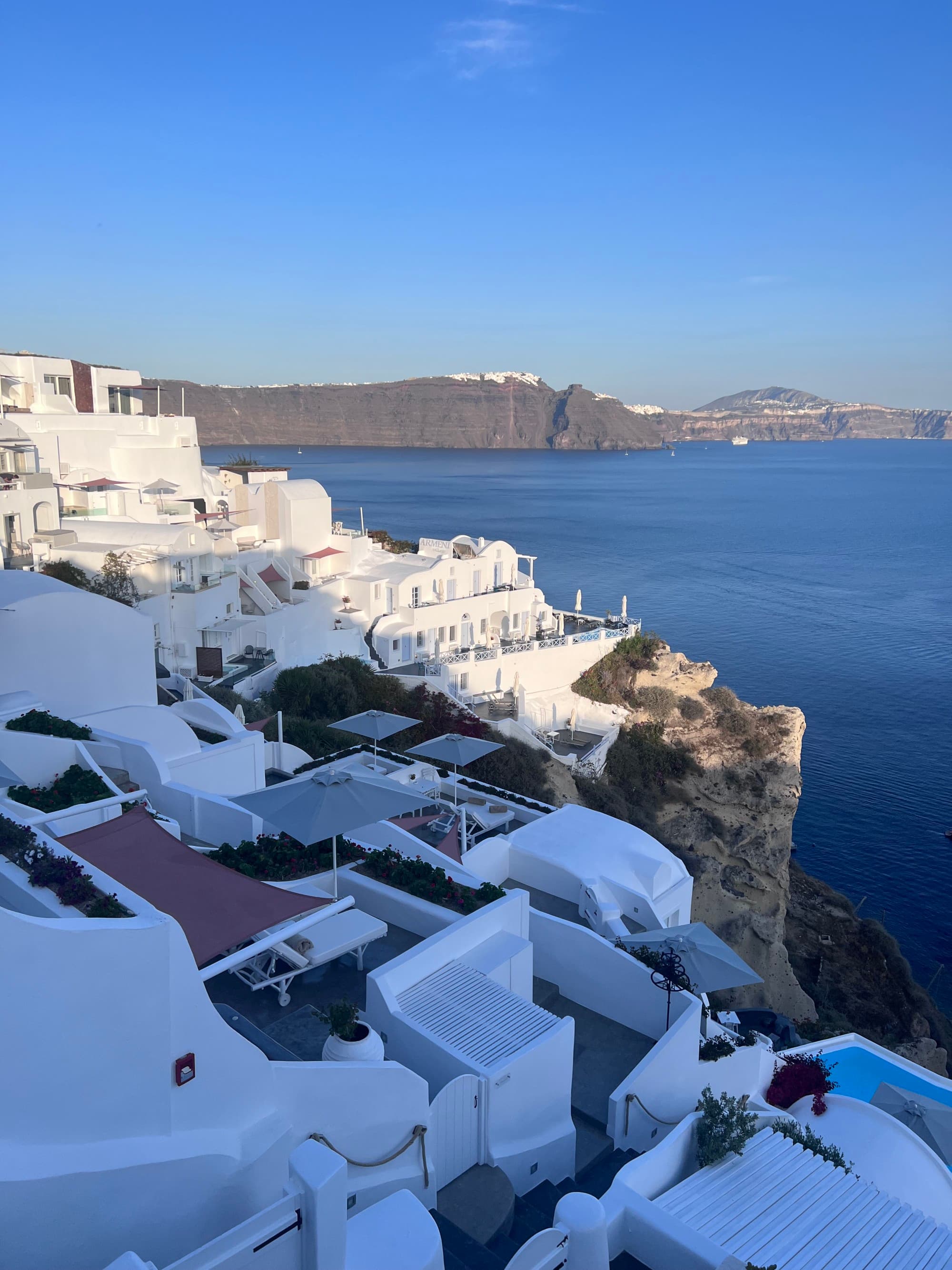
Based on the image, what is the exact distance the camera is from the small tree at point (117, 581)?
1021 inches

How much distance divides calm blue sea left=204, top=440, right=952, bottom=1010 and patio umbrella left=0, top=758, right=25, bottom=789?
25965 mm

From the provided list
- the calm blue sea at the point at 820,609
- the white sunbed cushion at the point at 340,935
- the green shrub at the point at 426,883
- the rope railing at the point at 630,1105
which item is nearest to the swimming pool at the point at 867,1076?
the rope railing at the point at 630,1105

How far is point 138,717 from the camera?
13.3 metres

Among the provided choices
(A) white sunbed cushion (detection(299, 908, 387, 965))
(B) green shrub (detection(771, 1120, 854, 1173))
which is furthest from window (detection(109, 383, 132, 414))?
(B) green shrub (detection(771, 1120, 854, 1173))

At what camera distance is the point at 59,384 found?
42.4 m

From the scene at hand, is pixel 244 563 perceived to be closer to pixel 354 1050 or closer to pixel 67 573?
pixel 67 573

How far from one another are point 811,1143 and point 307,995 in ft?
18.1

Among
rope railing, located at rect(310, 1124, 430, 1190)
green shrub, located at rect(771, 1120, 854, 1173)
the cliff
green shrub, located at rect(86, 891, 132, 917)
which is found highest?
green shrub, located at rect(86, 891, 132, 917)

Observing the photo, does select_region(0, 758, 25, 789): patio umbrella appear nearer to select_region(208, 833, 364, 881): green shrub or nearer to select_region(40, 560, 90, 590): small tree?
select_region(208, 833, 364, 881): green shrub

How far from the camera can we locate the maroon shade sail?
7215 millimetres

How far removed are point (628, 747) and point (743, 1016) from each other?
15.6 m

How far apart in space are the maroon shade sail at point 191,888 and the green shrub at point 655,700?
26325 millimetres

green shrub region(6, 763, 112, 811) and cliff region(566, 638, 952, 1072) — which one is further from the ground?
green shrub region(6, 763, 112, 811)

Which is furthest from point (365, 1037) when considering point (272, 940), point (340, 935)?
point (340, 935)
